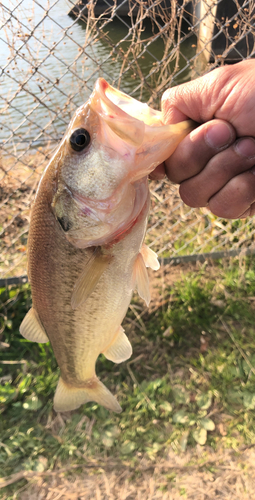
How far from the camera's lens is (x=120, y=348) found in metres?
1.84

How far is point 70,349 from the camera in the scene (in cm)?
177

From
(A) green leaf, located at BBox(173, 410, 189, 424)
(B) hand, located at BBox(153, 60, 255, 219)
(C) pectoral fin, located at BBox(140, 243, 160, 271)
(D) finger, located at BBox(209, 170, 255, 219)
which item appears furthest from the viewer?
(A) green leaf, located at BBox(173, 410, 189, 424)

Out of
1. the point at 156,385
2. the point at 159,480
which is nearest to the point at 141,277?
the point at 156,385

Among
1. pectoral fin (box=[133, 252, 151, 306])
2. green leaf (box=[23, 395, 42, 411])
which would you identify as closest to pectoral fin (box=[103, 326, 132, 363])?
pectoral fin (box=[133, 252, 151, 306])

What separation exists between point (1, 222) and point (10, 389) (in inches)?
78.6

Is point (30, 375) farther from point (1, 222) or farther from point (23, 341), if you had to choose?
point (1, 222)

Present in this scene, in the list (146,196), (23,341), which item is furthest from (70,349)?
(23,341)

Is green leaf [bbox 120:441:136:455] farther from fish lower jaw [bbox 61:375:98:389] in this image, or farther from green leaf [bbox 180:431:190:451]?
fish lower jaw [bbox 61:375:98:389]

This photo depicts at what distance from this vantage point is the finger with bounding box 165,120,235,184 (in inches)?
49.6

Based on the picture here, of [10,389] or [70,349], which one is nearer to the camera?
[70,349]

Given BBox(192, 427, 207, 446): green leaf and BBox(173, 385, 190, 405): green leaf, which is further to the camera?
BBox(173, 385, 190, 405): green leaf

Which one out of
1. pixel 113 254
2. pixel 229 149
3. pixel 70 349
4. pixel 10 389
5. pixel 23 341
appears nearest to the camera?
pixel 229 149

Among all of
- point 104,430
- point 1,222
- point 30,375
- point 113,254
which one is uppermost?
point 113,254

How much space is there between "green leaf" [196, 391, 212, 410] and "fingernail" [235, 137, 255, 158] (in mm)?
2006
